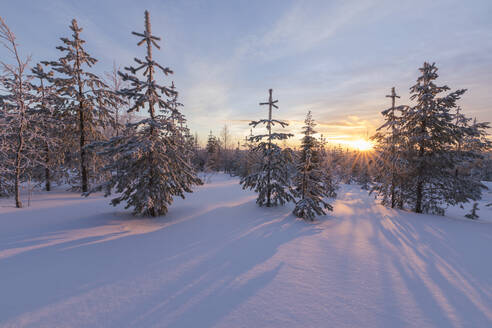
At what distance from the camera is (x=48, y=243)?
20.4 ft

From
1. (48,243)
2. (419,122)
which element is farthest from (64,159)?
(419,122)

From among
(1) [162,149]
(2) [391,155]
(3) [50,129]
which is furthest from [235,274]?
(3) [50,129]

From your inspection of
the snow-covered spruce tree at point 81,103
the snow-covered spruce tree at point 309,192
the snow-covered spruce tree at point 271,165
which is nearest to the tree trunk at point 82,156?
the snow-covered spruce tree at point 81,103

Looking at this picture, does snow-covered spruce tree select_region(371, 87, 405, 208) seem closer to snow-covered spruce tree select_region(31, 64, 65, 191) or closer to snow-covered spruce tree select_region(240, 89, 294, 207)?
snow-covered spruce tree select_region(240, 89, 294, 207)

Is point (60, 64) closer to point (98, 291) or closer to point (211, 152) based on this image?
point (98, 291)

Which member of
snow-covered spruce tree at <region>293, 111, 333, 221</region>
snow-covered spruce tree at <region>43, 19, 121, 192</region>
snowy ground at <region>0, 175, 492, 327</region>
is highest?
snow-covered spruce tree at <region>43, 19, 121, 192</region>

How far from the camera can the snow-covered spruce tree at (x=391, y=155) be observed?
13133mm

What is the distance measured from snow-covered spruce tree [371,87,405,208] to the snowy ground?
5.15 m

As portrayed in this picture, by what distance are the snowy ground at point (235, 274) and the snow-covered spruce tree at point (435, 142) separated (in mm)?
4583

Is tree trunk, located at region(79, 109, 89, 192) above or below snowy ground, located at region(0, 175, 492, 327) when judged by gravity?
above

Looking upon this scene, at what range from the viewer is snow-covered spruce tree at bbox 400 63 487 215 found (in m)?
12.0

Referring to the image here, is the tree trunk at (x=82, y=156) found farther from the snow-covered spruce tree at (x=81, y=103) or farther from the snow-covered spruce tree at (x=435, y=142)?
the snow-covered spruce tree at (x=435, y=142)

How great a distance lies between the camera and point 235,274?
4715 mm

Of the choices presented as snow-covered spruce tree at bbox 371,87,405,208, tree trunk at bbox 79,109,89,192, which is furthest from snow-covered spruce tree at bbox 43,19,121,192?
snow-covered spruce tree at bbox 371,87,405,208
